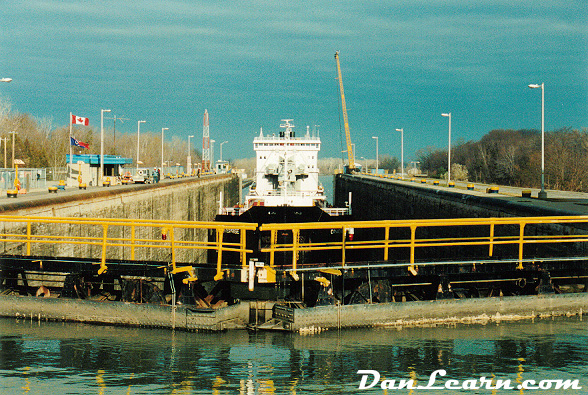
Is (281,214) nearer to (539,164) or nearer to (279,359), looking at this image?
(279,359)

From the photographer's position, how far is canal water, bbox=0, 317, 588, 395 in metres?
10.8

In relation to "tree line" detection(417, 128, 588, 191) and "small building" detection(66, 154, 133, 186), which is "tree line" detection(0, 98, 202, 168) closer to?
"small building" detection(66, 154, 133, 186)

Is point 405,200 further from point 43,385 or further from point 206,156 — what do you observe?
point 206,156

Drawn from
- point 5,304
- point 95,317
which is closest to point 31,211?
point 5,304

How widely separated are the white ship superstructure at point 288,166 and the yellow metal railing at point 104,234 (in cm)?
1202

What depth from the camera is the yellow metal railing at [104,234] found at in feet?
47.2

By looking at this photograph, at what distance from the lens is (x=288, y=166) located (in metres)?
51.8

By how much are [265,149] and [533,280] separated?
40700 mm

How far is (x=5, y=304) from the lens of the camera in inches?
619

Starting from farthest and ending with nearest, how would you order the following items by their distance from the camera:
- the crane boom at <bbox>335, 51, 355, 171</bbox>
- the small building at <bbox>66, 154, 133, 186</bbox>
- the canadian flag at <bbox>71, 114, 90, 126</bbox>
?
the crane boom at <bbox>335, 51, 355, 171</bbox> < the small building at <bbox>66, 154, 133, 186</bbox> < the canadian flag at <bbox>71, 114, 90, 126</bbox>

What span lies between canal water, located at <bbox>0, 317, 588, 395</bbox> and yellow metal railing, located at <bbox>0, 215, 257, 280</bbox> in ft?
6.69

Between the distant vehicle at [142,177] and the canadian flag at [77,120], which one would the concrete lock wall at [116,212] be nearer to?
the distant vehicle at [142,177]

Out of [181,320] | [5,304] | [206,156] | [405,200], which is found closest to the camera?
[181,320]

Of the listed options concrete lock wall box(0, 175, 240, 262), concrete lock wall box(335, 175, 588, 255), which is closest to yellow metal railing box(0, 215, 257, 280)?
concrete lock wall box(0, 175, 240, 262)
